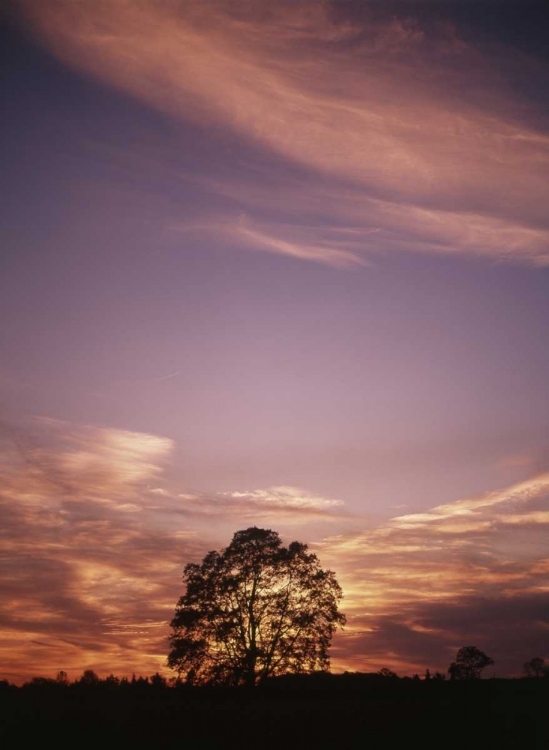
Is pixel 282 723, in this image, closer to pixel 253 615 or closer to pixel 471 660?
pixel 253 615

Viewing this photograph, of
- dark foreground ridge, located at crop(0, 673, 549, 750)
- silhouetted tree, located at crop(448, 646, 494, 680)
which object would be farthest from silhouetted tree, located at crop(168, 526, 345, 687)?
silhouetted tree, located at crop(448, 646, 494, 680)

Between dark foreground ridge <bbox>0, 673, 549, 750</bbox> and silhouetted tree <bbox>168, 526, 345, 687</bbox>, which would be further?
silhouetted tree <bbox>168, 526, 345, 687</bbox>

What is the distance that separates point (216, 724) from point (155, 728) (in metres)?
2.54

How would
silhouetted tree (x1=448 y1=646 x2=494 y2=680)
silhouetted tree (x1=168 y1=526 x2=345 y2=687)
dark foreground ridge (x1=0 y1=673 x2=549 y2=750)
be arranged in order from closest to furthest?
dark foreground ridge (x1=0 y1=673 x2=549 y2=750), silhouetted tree (x1=168 y1=526 x2=345 y2=687), silhouetted tree (x1=448 y1=646 x2=494 y2=680)

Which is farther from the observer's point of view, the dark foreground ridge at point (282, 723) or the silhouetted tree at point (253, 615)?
the silhouetted tree at point (253, 615)

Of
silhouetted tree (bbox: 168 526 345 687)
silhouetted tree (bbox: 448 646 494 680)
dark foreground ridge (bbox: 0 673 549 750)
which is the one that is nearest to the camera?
dark foreground ridge (bbox: 0 673 549 750)

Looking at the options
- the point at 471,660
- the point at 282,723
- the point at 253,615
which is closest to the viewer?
the point at 282,723

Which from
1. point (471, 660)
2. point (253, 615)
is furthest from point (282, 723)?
point (471, 660)

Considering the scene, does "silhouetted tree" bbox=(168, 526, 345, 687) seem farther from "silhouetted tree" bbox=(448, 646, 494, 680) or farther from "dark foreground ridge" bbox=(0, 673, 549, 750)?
"silhouetted tree" bbox=(448, 646, 494, 680)

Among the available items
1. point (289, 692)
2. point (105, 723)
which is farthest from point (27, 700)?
point (289, 692)

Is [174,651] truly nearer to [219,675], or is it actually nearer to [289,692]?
[219,675]

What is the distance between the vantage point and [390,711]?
26.0m

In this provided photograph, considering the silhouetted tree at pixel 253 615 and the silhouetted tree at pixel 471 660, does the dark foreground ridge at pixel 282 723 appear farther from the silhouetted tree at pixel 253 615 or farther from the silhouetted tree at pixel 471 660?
the silhouetted tree at pixel 471 660

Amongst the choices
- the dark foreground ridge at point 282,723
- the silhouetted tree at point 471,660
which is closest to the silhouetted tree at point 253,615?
the dark foreground ridge at point 282,723
